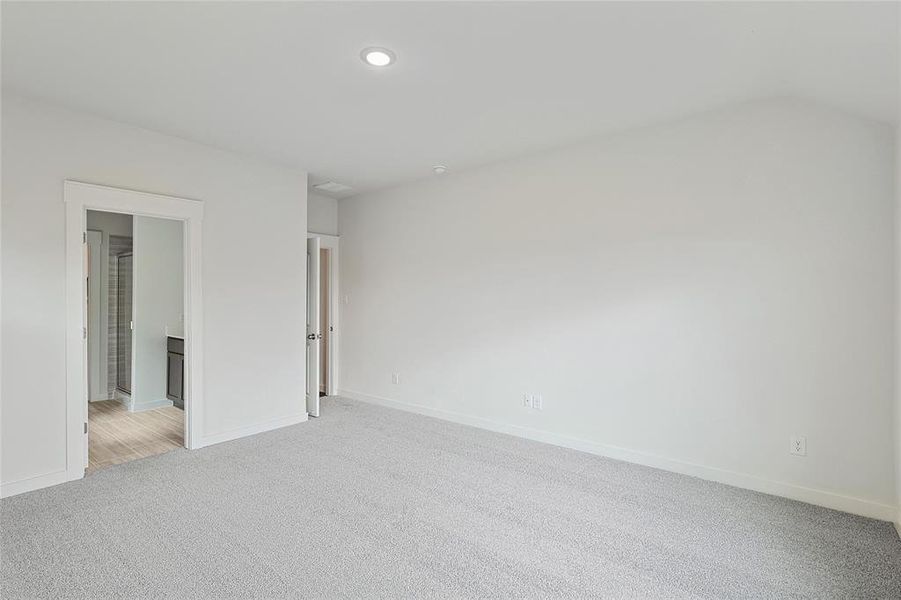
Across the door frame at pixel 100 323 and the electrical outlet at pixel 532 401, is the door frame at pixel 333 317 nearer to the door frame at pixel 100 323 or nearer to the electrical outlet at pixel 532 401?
the door frame at pixel 100 323

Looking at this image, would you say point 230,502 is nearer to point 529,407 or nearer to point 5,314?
point 5,314

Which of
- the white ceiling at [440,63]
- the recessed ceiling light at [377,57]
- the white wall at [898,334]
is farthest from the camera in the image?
the white wall at [898,334]

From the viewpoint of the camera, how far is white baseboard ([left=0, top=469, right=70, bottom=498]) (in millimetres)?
2990

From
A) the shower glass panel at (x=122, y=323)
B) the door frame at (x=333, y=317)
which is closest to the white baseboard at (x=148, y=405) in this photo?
the shower glass panel at (x=122, y=323)

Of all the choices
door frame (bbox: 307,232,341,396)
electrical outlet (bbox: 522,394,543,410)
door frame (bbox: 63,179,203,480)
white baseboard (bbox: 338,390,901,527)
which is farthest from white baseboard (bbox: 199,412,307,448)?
electrical outlet (bbox: 522,394,543,410)

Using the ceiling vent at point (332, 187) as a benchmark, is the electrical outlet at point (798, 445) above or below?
below

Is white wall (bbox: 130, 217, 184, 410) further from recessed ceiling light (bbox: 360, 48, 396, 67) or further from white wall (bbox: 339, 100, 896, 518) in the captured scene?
recessed ceiling light (bbox: 360, 48, 396, 67)

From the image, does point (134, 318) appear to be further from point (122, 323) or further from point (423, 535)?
point (423, 535)

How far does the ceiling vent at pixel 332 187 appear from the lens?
5.36 m

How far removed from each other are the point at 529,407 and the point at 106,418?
4.44 m

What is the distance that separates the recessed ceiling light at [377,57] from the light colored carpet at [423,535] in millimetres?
2589

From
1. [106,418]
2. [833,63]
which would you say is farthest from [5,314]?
[833,63]

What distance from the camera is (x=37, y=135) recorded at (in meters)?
3.12

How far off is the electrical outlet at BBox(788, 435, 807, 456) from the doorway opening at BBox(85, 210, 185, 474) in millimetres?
5378
